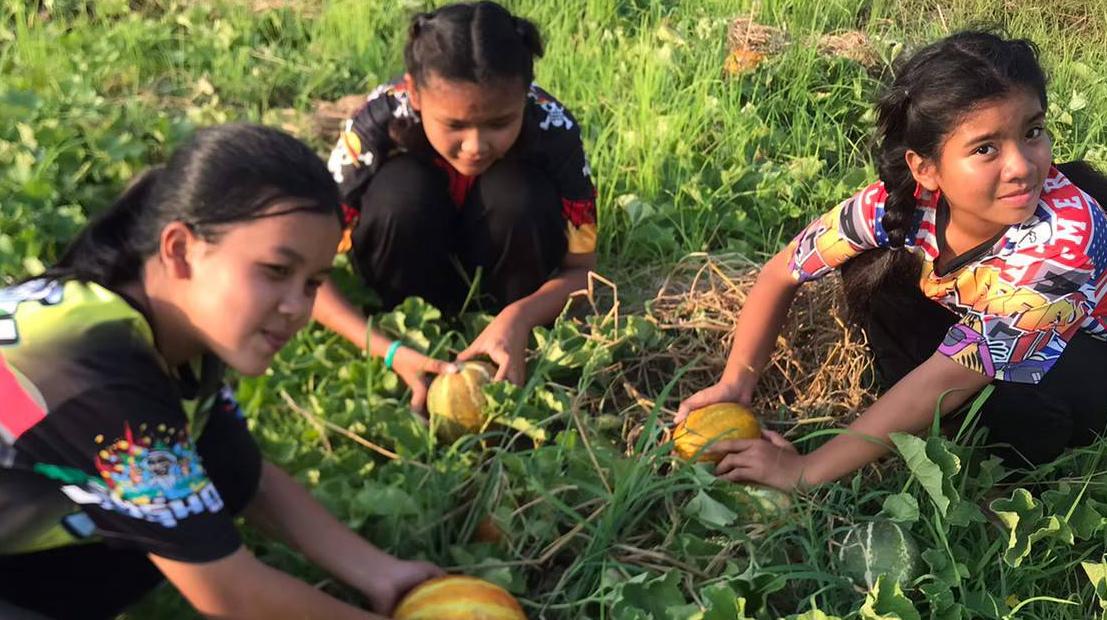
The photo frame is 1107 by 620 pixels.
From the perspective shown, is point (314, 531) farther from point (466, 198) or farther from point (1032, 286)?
point (1032, 286)

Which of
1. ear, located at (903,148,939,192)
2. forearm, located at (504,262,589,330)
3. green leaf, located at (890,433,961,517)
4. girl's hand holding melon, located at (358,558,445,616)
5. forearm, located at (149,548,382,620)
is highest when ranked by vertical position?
ear, located at (903,148,939,192)

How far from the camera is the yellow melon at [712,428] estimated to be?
7.79ft

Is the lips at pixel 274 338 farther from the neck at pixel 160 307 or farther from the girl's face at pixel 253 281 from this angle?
the neck at pixel 160 307

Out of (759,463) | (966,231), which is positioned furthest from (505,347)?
(966,231)

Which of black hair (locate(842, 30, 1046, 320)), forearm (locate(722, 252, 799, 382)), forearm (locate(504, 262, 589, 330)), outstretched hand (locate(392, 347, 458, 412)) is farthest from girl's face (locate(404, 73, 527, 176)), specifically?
black hair (locate(842, 30, 1046, 320))

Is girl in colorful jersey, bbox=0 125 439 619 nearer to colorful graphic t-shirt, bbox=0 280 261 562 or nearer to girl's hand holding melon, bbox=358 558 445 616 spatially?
colorful graphic t-shirt, bbox=0 280 261 562

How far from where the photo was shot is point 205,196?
161 cm

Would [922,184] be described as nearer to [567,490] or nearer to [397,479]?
[567,490]

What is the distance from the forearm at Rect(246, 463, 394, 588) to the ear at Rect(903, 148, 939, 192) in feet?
4.50

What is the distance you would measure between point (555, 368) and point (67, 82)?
227 cm

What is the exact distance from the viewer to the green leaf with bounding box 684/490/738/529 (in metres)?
2.17

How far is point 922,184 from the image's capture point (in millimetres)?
2328

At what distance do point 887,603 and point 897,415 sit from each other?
0.46 m

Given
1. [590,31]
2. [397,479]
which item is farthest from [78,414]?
[590,31]
